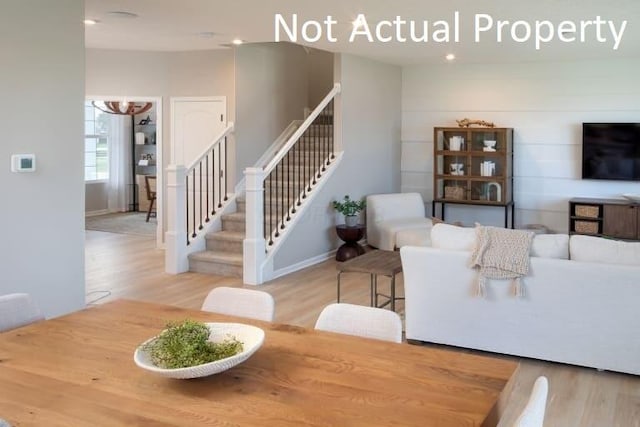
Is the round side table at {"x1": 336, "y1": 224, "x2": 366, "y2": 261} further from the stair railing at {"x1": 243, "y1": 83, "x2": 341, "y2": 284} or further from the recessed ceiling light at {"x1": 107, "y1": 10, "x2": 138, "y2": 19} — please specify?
the recessed ceiling light at {"x1": 107, "y1": 10, "x2": 138, "y2": 19}

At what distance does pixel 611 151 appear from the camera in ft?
27.5

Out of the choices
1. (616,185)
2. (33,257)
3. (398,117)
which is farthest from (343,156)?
(33,257)

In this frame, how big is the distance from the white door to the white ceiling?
0.68 meters

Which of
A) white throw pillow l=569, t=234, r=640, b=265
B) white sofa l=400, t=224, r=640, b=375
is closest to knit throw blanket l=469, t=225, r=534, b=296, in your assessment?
white sofa l=400, t=224, r=640, b=375

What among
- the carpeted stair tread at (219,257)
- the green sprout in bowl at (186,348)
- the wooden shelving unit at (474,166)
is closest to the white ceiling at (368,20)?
the wooden shelving unit at (474,166)

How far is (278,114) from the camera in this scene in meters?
8.82

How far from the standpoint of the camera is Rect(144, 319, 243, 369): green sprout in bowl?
193 centimetres

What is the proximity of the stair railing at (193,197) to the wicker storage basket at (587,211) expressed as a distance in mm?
4434

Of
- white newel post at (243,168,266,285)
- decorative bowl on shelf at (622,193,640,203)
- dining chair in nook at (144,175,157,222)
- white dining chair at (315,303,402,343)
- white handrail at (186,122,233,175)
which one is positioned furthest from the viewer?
dining chair in nook at (144,175,157,222)

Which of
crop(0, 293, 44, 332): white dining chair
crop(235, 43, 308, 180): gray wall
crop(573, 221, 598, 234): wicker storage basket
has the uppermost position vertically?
crop(235, 43, 308, 180): gray wall

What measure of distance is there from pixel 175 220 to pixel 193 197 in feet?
3.55

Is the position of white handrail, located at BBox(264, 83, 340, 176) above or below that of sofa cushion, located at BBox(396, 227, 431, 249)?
above

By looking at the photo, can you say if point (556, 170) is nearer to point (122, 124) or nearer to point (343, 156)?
A: point (343, 156)

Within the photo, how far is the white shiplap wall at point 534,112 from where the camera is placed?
27.8ft
